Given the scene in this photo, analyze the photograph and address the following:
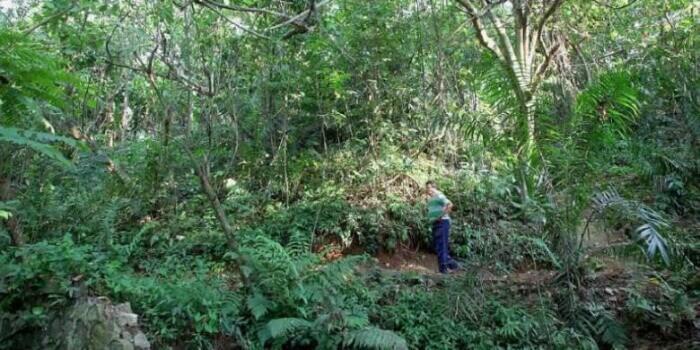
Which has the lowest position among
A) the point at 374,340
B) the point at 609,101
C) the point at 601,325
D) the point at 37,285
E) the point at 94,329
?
the point at 601,325

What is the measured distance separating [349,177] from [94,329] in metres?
5.66

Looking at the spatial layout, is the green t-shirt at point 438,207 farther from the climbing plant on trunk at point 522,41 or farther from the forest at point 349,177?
the climbing plant on trunk at point 522,41

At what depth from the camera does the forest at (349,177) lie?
5.19 metres

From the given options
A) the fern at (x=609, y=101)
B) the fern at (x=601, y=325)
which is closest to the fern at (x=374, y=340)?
the fern at (x=601, y=325)

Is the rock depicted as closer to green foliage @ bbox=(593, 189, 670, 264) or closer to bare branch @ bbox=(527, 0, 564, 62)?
green foliage @ bbox=(593, 189, 670, 264)

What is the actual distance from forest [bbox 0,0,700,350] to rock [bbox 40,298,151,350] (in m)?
0.02

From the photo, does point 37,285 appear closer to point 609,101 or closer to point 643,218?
point 643,218

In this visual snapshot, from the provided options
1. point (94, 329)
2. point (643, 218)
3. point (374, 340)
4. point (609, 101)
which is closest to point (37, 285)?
point (94, 329)

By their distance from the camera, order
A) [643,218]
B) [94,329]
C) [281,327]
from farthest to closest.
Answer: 1. [281,327]
2. [643,218]
3. [94,329]

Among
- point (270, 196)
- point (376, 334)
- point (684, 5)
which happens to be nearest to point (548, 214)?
point (376, 334)

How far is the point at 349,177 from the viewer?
9664 mm

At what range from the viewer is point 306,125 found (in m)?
10.4

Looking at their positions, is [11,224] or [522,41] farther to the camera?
[522,41]

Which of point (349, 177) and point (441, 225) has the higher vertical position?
point (349, 177)
